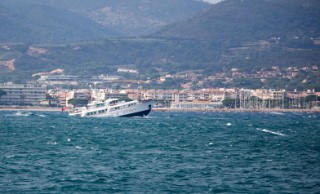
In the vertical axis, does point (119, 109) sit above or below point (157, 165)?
above

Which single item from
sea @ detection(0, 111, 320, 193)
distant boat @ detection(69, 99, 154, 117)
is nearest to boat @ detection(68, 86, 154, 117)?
distant boat @ detection(69, 99, 154, 117)

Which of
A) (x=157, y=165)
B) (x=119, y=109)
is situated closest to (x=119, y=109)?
(x=119, y=109)

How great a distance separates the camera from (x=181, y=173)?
169 ft

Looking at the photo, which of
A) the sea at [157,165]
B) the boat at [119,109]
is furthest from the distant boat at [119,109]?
the sea at [157,165]

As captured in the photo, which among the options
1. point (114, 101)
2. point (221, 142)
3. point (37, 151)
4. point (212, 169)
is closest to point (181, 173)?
point (212, 169)

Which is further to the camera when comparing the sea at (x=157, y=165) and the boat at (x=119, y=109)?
the boat at (x=119, y=109)

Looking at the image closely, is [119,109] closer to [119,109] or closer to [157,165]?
[119,109]

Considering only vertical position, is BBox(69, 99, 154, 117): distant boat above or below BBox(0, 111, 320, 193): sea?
above

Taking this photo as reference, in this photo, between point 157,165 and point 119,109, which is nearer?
point 157,165

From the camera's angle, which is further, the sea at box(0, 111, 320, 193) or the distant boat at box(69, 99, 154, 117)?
the distant boat at box(69, 99, 154, 117)

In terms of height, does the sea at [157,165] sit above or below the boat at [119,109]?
below

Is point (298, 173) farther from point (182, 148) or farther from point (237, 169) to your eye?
point (182, 148)

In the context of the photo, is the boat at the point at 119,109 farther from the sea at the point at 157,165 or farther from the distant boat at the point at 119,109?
the sea at the point at 157,165

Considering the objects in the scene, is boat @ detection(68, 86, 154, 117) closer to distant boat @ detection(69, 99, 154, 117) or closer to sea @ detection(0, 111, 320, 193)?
distant boat @ detection(69, 99, 154, 117)
